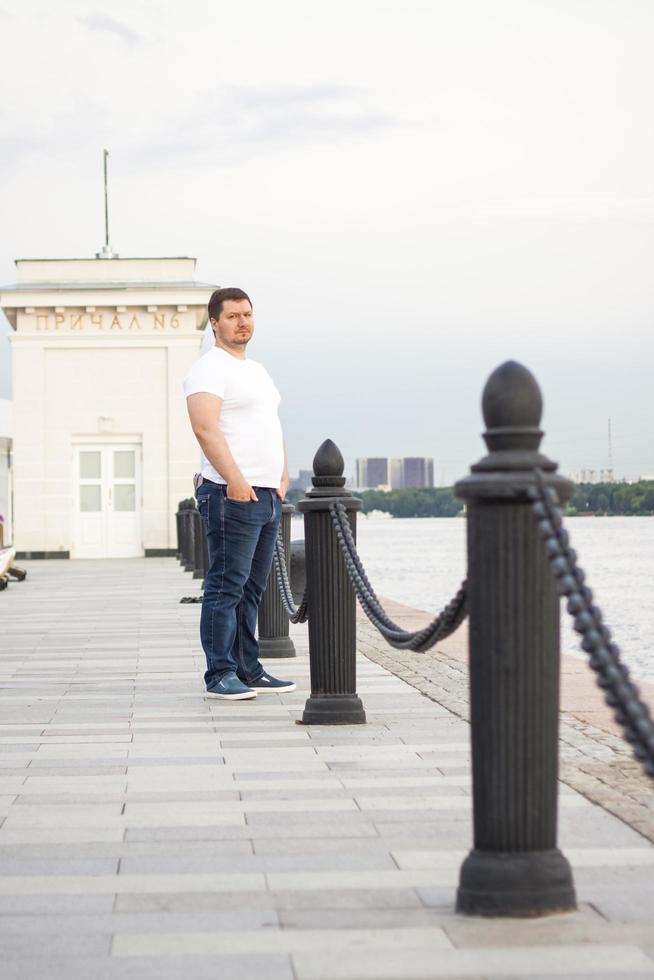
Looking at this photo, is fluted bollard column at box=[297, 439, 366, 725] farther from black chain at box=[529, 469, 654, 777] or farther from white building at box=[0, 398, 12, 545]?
white building at box=[0, 398, 12, 545]

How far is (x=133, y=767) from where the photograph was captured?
5.09 meters

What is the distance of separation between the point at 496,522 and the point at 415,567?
26490 mm

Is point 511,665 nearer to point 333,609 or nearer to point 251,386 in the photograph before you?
point 333,609

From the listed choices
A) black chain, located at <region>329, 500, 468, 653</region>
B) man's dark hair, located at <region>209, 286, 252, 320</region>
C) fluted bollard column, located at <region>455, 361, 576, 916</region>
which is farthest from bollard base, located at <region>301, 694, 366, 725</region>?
fluted bollard column, located at <region>455, 361, 576, 916</region>

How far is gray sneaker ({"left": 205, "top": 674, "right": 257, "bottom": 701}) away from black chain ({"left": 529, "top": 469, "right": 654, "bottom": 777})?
162 inches

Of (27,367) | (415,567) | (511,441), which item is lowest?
(415,567)

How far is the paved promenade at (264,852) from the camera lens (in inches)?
112

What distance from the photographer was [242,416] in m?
6.91

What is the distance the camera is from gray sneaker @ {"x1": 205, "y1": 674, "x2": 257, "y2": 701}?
6922 mm

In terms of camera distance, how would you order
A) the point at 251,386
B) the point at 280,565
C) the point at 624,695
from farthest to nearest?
1. the point at 280,565
2. the point at 251,386
3. the point at 624,695

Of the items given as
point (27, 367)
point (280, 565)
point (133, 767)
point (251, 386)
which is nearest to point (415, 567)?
point (27, 367)

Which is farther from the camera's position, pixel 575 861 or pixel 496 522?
pixel 575 861

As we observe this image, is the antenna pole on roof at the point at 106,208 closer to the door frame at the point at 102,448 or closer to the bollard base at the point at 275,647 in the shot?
the door frame at the point at 102,448

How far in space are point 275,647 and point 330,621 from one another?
3202 millimetres
